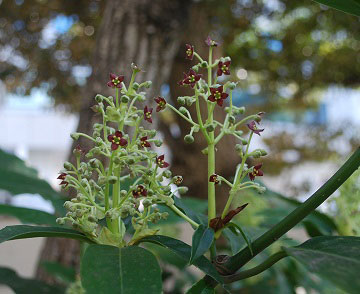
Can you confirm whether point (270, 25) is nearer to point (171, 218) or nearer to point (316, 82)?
point (316, 82)

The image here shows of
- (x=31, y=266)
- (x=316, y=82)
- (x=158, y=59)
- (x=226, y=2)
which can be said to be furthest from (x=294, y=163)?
(x=158, y=59)

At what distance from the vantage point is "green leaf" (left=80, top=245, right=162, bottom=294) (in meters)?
0.41

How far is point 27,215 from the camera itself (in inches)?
27.9

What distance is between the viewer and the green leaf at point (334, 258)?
35 cm

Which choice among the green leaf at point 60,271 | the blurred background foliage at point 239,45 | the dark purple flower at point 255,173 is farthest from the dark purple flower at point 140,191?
the blurred background foliage at point 239,45

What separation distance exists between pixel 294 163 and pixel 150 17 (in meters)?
2.84

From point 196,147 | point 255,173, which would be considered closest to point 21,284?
point 255,173

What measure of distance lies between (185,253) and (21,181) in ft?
1.77

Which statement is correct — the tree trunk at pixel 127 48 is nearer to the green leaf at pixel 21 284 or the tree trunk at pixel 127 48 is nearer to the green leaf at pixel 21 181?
the green leaf at pixel 21 181

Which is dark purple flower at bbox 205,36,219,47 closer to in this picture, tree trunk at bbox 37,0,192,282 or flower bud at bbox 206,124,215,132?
flower bud at bbox 206,124,215,132

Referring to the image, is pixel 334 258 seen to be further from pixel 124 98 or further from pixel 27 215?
pixel 27 215

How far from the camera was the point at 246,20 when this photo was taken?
9.99ft

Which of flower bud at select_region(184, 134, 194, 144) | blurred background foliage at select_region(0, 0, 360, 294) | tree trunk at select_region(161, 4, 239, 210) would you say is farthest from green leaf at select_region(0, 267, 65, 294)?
blurred background foliage at select_region(0, 0, 360, 294)

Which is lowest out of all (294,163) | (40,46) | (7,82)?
(294,163)
